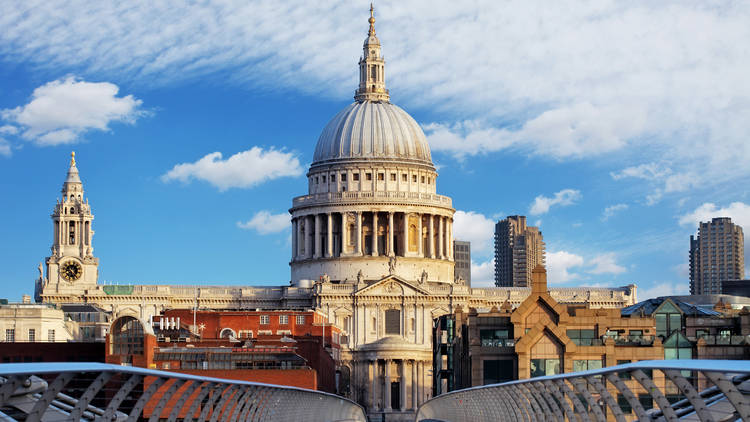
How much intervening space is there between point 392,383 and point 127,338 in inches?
3269

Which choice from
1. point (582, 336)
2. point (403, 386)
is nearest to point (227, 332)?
point (403, 386)

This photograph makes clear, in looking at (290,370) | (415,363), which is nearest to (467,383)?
(290,370)

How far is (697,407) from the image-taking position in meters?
21.8

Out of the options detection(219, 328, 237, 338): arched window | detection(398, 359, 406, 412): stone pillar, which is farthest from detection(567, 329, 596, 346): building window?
detection(398, 359, 406, 412): stone pillar

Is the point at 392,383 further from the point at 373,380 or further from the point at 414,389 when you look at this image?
the point at 414,389

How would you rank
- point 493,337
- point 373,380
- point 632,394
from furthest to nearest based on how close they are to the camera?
1. point 373,380
2. point 493,337
3. point 632,394

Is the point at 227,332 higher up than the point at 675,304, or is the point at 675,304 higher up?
the point at 675,304

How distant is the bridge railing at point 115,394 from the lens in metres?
21.2

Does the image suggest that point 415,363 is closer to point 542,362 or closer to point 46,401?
point 542,362

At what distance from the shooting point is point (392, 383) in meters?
192

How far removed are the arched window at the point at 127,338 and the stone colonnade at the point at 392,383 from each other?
7859cm

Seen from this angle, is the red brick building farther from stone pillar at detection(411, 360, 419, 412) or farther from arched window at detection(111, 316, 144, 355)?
stone pillar at detection(411, 360, 419, 412)

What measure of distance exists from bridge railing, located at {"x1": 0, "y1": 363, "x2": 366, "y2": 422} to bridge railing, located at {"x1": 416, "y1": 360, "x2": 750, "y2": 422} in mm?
6938

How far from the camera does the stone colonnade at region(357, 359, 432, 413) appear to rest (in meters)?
190
